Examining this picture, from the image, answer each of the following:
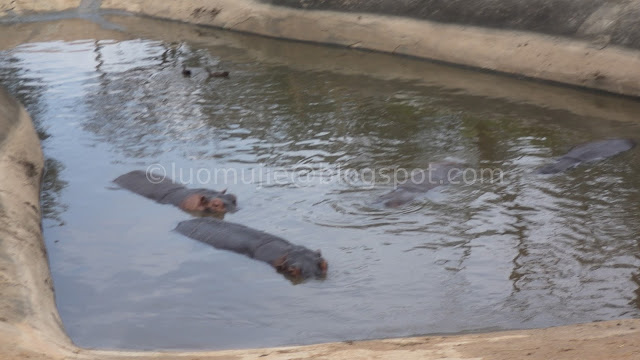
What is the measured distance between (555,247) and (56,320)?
15.4ft

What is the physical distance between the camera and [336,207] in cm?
1050

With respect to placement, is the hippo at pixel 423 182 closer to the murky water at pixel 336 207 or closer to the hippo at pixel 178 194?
the murky water at pixel 336 207

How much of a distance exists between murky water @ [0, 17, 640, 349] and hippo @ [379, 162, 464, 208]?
140 mm

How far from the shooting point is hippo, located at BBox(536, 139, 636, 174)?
11.3 meters

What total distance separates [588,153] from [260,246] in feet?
15.4

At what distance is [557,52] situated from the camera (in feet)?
52.4

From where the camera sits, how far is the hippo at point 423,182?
34.3 feet

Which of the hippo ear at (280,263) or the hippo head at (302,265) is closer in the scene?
the hippo head at (302,265)

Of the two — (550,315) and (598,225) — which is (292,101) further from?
(550,315)

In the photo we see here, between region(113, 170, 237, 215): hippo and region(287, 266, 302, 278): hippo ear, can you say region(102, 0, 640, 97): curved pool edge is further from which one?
region(287, 266, 302, 278): hippo ear

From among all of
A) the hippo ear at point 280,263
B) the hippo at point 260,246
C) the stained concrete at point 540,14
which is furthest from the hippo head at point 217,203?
the stained concrete at point 540,14

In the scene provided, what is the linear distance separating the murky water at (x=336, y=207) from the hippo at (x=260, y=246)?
A: 0.40 ft

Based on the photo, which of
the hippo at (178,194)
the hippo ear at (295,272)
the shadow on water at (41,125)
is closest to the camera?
the hippo ear at (295,272)

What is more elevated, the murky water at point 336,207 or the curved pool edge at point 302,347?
the murky water at point 336,207
